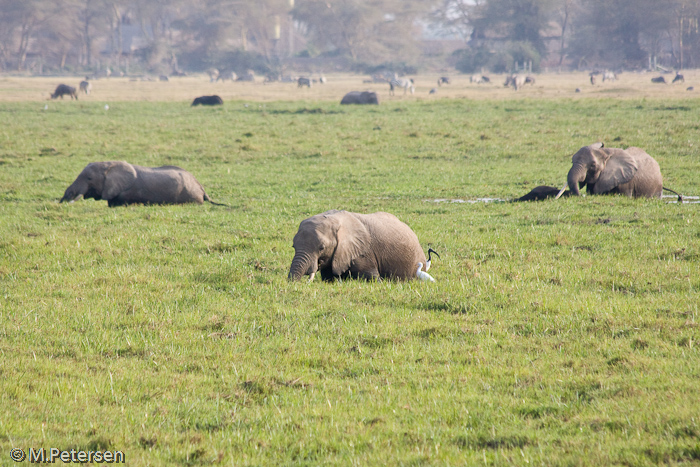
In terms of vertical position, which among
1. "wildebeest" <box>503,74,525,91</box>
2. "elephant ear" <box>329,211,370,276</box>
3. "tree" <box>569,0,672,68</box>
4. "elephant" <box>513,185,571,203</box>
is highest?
"tree" <box>569,0,672,68</box>

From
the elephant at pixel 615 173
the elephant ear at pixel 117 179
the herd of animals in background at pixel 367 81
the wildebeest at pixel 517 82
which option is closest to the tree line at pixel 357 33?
the herd of animals in background at pixel 367 81

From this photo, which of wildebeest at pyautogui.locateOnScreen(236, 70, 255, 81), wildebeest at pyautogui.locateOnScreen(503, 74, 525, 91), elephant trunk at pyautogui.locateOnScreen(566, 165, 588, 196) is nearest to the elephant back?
elephant trunk at pyautogui.locateOnScreen(566, 165, 588, 196)

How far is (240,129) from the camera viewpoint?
94.9ft

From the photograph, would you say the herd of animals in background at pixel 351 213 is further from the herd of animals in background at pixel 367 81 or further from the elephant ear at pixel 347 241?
the herd of animals in background at pixel 367 81

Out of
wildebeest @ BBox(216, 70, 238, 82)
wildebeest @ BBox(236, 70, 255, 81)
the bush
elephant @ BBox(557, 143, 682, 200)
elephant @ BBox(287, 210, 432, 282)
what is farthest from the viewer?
wildebeest @ BBox(216, 70, 238, 82)

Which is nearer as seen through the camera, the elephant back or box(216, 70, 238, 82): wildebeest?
the elephant back

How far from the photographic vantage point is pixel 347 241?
831cm

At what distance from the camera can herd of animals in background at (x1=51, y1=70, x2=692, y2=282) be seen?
809cm

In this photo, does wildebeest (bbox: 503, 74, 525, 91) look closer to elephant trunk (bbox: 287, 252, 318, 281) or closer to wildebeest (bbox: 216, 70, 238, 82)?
wildebeest (bbox: 216, 70, 238, 82)

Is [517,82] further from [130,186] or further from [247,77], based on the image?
[130,186]

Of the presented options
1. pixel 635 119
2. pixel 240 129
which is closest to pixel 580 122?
pixel 635 119

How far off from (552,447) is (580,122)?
26113mm

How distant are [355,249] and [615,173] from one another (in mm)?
8623

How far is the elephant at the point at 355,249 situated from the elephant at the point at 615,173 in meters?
7.02
